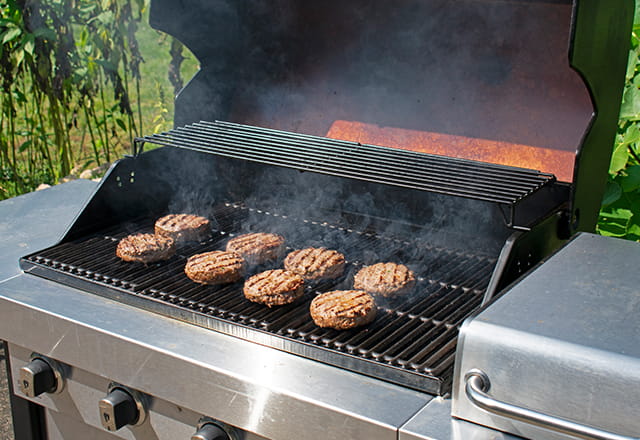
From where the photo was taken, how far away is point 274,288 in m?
1.95

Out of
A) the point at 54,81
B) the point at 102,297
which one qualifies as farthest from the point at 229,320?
the point at 54,81

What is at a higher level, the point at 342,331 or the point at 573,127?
the point at 573,127

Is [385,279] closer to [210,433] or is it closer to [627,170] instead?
[210,433]

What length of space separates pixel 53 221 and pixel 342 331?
4.65ft

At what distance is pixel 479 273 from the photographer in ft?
7.22

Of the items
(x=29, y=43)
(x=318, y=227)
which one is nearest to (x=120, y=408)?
(x=318, y=227)

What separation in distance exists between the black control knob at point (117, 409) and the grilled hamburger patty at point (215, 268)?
410 mm

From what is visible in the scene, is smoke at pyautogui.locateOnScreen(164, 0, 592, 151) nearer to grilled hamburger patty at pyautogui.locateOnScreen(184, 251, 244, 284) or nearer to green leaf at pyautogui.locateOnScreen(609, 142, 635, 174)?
green leaf at pyautogui.locateOnScreen(609, 142, 635, 174)

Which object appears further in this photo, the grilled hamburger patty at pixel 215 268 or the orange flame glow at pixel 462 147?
the orange flame glow at pixel 462 147

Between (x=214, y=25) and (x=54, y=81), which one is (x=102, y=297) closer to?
(x=214, y=25)

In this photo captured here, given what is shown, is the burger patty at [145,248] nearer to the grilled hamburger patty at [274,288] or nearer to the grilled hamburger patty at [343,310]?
the grilled hamburger patty at [274,288]

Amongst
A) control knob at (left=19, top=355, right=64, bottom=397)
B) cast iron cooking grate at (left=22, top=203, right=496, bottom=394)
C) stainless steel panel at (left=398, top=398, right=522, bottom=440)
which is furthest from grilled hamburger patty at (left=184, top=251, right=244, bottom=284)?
stainless steel panel at (left=398, top=398, right=522, bottom=440)

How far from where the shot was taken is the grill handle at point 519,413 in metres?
1.24

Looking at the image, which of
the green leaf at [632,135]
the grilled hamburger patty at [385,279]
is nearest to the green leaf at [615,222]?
the green leaf at [632,135]
